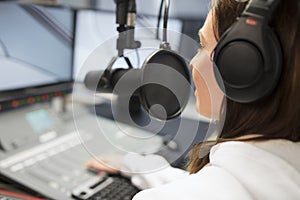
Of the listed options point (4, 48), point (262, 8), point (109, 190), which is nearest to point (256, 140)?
point (262, 8)

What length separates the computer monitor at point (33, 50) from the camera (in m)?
1.33

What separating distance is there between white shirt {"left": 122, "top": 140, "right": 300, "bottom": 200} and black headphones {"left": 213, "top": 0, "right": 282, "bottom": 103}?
0.11 m

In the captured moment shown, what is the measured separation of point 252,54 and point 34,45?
1210mm

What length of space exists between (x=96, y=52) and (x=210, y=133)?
0.84 ft

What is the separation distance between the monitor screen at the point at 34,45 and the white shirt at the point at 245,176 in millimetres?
949

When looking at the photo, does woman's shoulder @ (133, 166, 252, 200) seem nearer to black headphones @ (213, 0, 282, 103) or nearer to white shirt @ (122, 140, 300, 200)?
white shirt @ (122, 140, 300, 200)

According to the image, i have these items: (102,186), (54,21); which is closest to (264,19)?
(102,186)

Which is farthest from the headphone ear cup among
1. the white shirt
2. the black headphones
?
the white shirt

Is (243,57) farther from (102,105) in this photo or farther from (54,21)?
(54,21)

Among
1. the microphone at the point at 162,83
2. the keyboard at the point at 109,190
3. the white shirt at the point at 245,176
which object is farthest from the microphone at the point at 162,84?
the keyboard at the point at 109,190

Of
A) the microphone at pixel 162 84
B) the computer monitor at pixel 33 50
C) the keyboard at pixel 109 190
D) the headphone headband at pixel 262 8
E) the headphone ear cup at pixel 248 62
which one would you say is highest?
the headphone headband at pixel 262 8

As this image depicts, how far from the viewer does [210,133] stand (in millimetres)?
631

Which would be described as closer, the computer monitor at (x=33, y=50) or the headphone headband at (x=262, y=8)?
the headphone headband at (x=262, y=8)

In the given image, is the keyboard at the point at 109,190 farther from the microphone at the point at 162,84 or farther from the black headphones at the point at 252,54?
the black headphones at the point at 252,54
